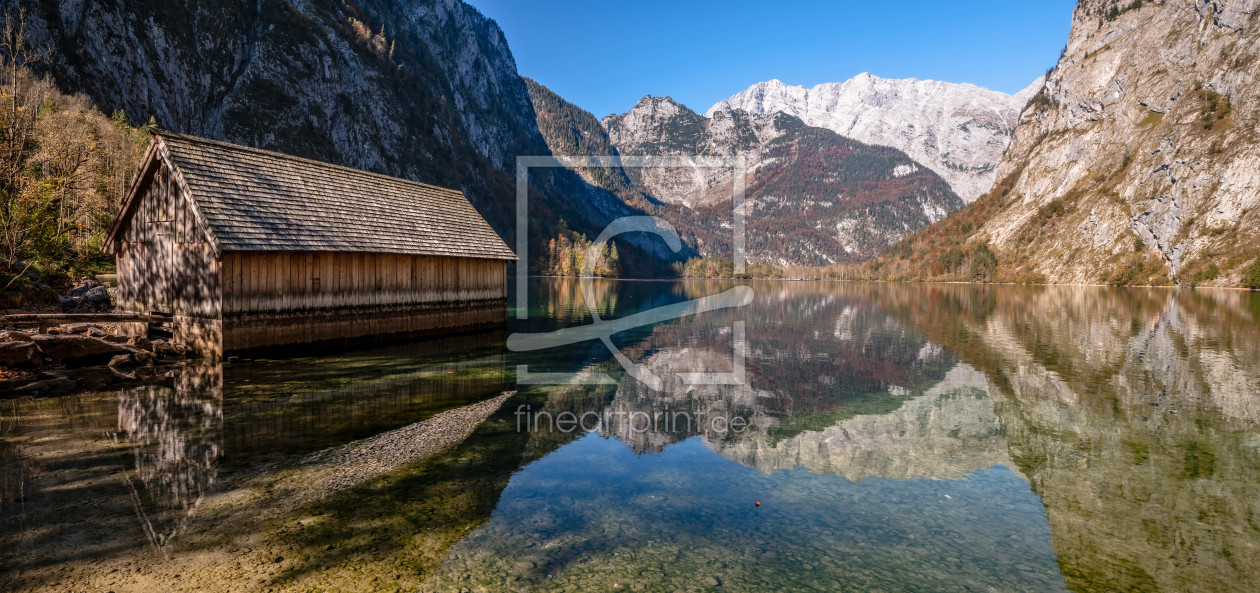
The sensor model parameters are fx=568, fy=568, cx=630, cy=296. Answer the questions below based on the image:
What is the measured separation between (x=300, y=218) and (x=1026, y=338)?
34740mm

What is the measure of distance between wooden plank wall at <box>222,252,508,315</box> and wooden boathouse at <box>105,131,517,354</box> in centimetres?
4

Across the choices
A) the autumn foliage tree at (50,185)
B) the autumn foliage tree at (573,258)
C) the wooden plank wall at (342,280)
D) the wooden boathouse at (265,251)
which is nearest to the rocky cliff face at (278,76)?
the autumn foliage tree at (573,258)

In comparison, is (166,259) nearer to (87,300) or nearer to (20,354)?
(20,354)

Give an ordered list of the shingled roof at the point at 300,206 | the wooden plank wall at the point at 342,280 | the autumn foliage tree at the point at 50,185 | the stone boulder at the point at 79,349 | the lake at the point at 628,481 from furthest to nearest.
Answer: the autumn foliage tree at the point at 50,185 < the wooden plank wall at the point at 342,280 < the shingled roof at the point at 300,206 < the stone boulder at the point at 79,349 < the lake at the point at 628,481

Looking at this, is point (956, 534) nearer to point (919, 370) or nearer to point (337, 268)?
point (919, 370)

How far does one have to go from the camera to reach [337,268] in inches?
857

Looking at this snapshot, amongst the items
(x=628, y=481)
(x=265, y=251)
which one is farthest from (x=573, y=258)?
(x=628, y=481)

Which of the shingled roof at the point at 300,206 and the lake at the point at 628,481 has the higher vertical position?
the shingled roof at the point at 300,206

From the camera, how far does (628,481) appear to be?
9617 millimetres

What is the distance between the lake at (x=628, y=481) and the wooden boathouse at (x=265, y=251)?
2.20 m

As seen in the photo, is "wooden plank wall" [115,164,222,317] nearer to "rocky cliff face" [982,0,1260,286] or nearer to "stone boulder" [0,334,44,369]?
"stone boulder" [0,334,44,369]

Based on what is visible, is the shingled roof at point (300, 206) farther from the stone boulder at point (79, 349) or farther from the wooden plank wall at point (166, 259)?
the stone boulder at point (79, 349)

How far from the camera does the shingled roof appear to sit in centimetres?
1862

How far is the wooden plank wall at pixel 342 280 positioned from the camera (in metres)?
18.9
